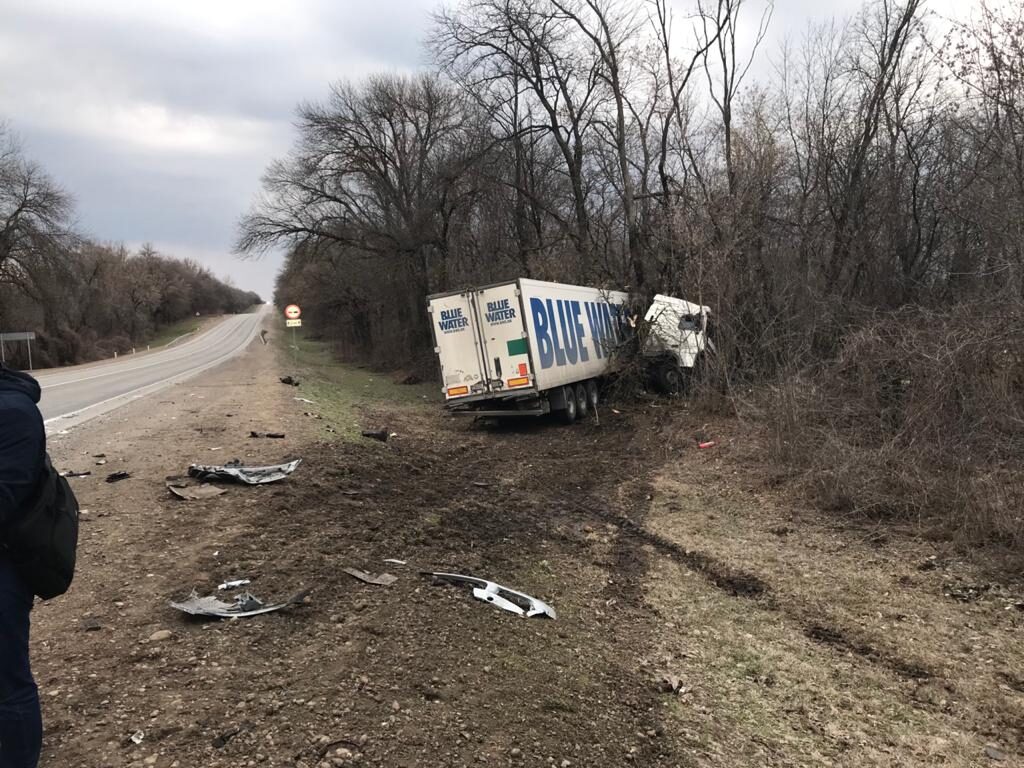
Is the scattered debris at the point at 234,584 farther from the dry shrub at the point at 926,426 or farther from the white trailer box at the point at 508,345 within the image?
the white trailer box at the point at 508,345

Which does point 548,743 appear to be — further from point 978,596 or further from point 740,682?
point 978,596

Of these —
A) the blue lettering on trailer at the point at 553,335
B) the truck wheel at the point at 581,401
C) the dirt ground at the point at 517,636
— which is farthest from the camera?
the truck wheel at the point at 581,401

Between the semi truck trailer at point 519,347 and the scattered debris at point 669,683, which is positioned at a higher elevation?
the semi truck trailer at point 519,347

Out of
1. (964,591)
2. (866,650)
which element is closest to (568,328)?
(964,591)

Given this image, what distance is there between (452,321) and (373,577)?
9294 mm

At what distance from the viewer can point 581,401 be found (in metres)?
15.3

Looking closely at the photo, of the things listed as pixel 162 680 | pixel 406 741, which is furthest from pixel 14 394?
pixel 406 741

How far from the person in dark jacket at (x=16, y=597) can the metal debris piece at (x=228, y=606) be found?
169 cm

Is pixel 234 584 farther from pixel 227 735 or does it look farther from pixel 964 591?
pixel 964 591

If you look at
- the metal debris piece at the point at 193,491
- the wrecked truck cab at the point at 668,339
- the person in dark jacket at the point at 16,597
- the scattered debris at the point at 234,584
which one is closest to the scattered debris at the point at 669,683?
the scattered debris at the point at 234,584

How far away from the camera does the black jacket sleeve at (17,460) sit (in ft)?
7.29

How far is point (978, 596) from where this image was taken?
512cm

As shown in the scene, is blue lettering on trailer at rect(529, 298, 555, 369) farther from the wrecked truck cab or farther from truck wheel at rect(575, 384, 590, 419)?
the wrecked truck cab

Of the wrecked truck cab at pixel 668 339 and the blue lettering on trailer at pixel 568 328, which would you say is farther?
the wrecked truck cab at pixel 668 339
